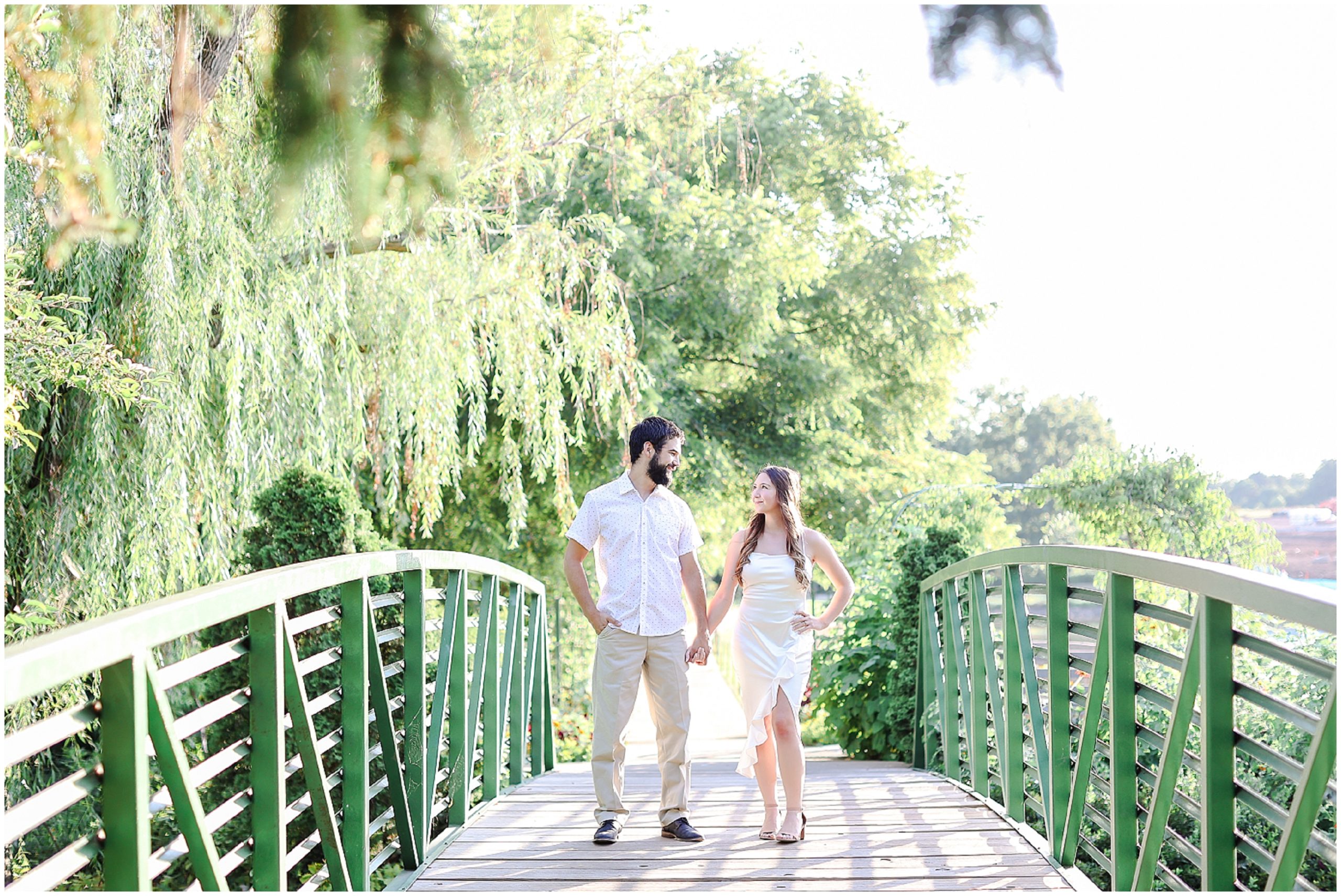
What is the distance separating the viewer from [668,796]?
4086mm

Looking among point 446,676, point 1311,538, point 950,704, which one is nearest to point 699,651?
point 446,676

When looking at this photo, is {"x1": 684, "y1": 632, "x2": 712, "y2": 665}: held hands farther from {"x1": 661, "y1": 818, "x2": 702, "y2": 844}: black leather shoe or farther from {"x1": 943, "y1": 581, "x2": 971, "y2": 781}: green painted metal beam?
{"x1": 943, "y1": 581, "x2": 971, "y2": 781}: green painted metal beam

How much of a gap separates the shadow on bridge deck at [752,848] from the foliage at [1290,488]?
89.5 feet

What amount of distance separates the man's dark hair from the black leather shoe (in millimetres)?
1320

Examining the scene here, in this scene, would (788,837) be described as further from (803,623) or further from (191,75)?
(191,75)

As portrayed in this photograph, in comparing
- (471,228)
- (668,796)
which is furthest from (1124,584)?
(471,228)

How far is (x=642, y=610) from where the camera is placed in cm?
416

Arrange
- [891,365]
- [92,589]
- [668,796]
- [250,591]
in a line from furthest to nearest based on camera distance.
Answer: [891,365] → [92,589] → [668,796] → [250,591]

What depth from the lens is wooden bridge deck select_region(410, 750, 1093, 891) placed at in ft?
11.4

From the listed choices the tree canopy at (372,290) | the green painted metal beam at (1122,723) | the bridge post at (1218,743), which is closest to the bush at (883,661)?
the tree canopy at (372,290)

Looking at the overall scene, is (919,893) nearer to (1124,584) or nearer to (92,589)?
(1124,584)

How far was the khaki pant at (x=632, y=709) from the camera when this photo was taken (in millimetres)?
4102

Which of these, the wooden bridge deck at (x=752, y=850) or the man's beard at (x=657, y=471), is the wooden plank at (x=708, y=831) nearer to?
the wooden bridge deck at (x=752, y=850)

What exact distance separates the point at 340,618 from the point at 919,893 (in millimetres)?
1872
